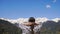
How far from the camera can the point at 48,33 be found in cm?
413

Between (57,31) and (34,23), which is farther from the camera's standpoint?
(34,23)

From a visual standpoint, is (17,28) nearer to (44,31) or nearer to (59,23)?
(44,31)

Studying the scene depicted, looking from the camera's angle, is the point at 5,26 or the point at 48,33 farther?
the point at 48,33

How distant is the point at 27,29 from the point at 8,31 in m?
0.48

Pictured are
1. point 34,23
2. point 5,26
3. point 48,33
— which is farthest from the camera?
point 34,23

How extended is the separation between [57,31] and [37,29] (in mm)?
491

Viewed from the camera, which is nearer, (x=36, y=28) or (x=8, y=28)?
(x=8, y=28)

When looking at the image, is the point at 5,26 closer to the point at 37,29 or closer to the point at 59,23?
the point at 37,29

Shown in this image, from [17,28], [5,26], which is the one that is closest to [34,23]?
[17,28]

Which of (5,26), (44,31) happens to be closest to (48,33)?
(44,31)

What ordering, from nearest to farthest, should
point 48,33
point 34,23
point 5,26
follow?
point 5,26 < point 48,33 < point 34,23

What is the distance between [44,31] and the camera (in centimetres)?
405

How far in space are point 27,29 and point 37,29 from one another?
250 mm

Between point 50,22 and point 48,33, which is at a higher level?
point 50,22
